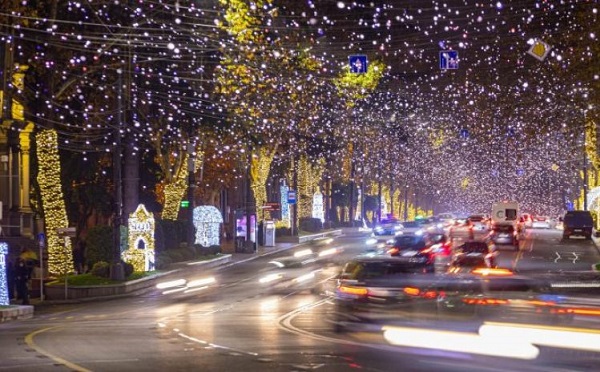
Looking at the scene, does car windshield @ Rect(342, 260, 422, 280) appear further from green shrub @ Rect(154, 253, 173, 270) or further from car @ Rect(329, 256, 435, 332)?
green shrub @ Rect(154, 253, 173, 270)

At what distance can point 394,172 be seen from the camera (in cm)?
10475

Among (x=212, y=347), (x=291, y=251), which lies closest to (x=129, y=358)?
(x=212, y=347)

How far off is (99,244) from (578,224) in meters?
38.2

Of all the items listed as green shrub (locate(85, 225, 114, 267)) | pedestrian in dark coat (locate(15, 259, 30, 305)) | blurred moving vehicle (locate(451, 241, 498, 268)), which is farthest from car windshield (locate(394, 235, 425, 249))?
pedestrian in dark coat (locate(15, 259, 30, 305))

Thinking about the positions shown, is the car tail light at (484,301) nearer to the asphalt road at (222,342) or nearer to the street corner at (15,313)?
the asphalt road at (222,342)

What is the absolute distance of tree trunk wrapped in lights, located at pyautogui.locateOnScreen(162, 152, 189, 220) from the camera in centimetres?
5325

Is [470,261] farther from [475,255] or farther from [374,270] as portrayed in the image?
[374,270]

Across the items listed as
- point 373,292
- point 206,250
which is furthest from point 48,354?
point 206,250

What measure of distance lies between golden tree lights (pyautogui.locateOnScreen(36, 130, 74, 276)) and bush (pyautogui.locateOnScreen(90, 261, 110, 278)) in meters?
1.24

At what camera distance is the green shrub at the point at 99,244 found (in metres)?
43.7

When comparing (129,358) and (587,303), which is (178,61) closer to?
(129,358)

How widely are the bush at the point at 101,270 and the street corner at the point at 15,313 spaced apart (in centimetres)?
906

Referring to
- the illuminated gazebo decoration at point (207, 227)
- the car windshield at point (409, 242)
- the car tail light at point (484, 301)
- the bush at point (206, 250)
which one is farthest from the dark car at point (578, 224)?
the car tail light at point (484, 301)

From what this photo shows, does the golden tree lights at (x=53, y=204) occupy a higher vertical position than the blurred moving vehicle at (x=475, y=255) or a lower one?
higher
